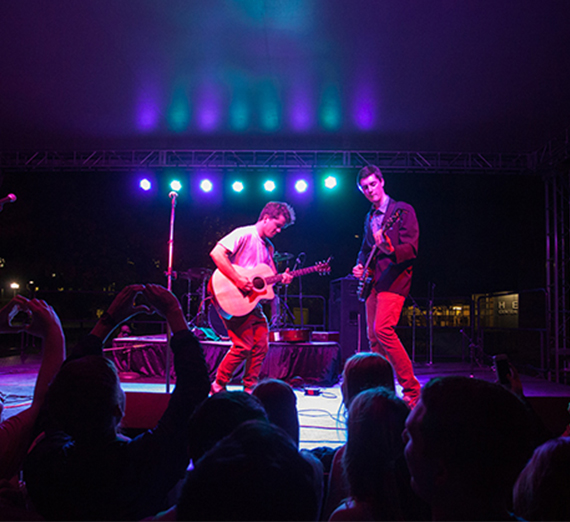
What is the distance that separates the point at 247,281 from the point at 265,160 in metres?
5.52

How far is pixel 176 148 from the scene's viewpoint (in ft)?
29.3

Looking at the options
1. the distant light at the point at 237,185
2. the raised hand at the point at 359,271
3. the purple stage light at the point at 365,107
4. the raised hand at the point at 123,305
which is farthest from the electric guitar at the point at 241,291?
the distant light at the point at 237,185

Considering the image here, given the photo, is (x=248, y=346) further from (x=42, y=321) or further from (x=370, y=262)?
(x=42, y=321)

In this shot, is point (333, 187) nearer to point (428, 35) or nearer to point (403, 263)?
point (428, 35)

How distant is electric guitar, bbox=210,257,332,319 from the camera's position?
4.09m

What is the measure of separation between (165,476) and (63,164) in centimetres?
918

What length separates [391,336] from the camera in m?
3.67

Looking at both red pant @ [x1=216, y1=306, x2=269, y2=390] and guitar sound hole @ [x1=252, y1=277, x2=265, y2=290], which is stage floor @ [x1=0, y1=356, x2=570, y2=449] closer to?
red pant @ [x1=216, y1=306, x2=269, y2=390]

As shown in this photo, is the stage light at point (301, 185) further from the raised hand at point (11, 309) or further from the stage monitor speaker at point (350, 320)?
the raised hand at point (11, 309)

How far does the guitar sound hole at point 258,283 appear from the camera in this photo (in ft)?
14.2

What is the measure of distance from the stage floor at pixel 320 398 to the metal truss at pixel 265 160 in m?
4.11

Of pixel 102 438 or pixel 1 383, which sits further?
pixel 1 383

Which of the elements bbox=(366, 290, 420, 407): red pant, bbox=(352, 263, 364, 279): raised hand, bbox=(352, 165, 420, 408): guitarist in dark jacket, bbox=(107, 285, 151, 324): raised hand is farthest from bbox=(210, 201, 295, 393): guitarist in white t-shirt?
bbox=(107, 285, 151, 324): raised hand

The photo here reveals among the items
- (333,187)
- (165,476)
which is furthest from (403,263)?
(333,187)
